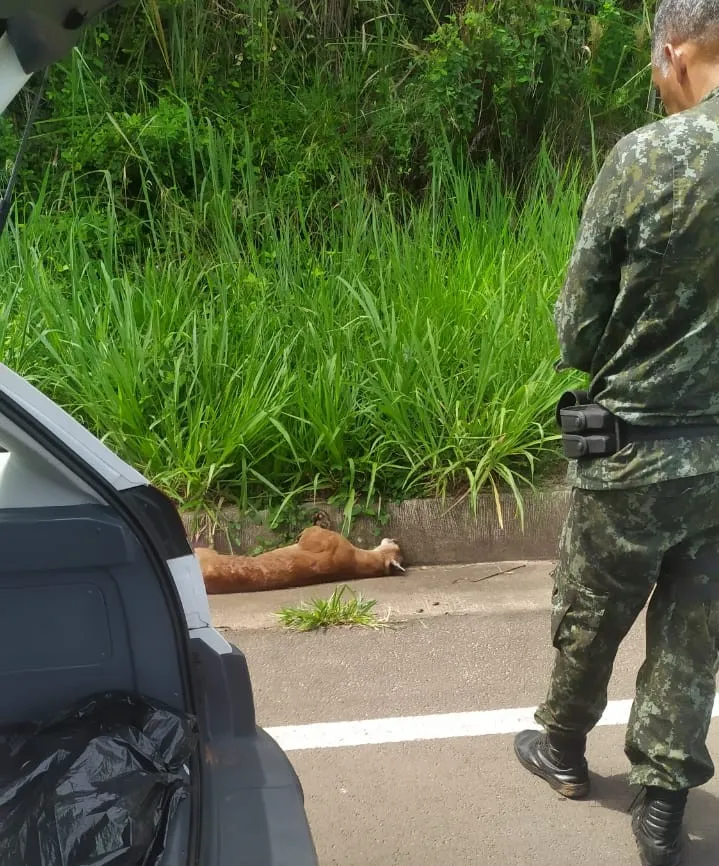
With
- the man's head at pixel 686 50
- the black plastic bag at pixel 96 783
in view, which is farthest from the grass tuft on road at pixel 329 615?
the man's head at pixel 686 50

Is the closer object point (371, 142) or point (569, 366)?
point (569, 366)

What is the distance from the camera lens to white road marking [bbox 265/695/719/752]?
285 cm

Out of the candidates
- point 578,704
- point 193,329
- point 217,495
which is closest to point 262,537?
point 217,495

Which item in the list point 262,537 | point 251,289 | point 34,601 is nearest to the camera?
point 34,601

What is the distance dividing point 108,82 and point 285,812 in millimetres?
6171

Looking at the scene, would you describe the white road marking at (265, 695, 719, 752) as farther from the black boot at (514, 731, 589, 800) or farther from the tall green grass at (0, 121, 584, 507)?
the tall green grass at (0, 121, 584, 507)

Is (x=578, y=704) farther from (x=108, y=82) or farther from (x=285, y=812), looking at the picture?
(x=108, y=82)

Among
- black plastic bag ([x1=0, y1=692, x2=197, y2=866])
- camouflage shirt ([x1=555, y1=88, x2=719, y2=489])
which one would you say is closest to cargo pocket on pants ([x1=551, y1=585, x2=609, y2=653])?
camouflage shirt ([x1=555, y1=88, x2=719, y2=489])

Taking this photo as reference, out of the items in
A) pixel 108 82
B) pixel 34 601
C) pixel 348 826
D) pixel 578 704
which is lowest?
pixel 348 826

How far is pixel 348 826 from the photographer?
247 centimetres

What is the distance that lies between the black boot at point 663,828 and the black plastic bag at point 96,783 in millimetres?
1297

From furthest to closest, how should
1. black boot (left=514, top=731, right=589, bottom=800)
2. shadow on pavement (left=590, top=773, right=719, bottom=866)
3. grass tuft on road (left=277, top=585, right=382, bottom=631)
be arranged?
1. grass tuft on road (left=277, top=585, right=382, bottom=631)
2. black boot (left=514, top=731, right=589, bottom=800)
3. shadow on pavement (left=590, top=773, right=719, bottom=866)

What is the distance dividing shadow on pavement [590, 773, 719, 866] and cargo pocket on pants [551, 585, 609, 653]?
567mm

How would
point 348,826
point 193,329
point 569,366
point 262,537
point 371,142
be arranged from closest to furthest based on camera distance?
point 569,366
point 348,826
point 262,537
point 193,329
point 371,142
